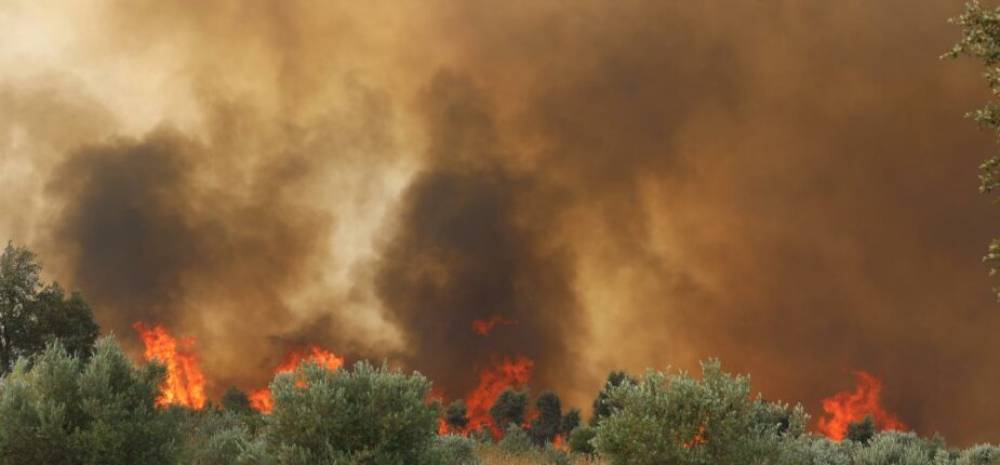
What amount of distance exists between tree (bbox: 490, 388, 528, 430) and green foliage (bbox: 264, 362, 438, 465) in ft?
209

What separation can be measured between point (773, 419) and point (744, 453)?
→ 3686 mm

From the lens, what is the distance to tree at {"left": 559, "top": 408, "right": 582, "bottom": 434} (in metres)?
84.1

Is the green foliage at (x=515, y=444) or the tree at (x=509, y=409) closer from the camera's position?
the green foliage at (x=515, y=444)

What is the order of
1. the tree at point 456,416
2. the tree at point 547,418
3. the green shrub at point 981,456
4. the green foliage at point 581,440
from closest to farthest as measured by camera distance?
the green shrub at point 981,456
the green foliage at point 581,440
the tree at point 547,418
the tree at point 456,416

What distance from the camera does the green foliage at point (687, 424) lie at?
24.0 m

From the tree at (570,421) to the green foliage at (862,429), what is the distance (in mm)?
26784

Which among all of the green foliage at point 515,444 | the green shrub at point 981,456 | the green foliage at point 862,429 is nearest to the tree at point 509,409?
the green foliage at point 515,444

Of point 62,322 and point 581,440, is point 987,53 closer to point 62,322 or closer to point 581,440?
point 581,440

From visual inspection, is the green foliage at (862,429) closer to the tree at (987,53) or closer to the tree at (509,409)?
the tree at (509,409)

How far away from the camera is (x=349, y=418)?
861 inches

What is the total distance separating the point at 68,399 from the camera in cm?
2455

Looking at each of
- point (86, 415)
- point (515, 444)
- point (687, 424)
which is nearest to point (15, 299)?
point (515, 444)

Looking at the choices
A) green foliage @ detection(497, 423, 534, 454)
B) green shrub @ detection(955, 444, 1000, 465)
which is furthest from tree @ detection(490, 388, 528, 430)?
green shrub @ detection(955, 444, 1000, 465)

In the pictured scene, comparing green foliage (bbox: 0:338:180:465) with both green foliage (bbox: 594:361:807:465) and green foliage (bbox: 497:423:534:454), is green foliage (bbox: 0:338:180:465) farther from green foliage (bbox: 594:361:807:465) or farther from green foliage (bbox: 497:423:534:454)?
green foliage (bbox: 497:423:534:454)
